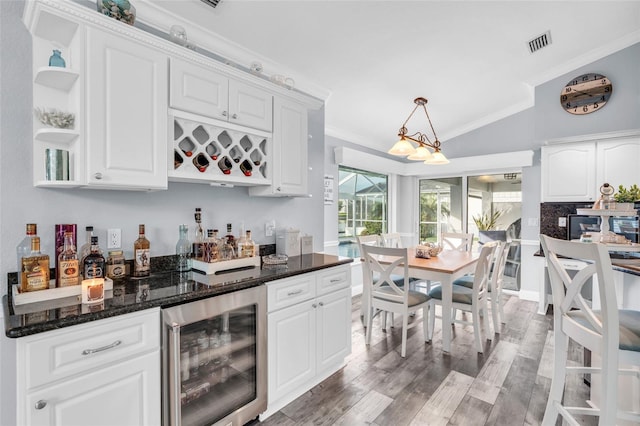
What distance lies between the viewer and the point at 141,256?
1.87m

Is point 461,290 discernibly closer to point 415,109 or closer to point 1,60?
point 415,109

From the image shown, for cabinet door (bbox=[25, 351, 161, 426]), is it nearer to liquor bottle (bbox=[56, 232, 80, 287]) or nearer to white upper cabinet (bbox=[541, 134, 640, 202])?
liquor bottle (bbox=[56, 232, 80, 287])

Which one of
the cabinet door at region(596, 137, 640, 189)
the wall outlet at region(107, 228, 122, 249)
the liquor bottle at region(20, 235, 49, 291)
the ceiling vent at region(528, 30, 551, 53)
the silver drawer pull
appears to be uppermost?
the ceiling vent at region(528, 30, 551, 53)

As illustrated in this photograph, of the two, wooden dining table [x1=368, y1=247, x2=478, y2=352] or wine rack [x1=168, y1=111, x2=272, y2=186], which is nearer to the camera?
wine rack [x1=168, y1=111, x2=272, y2=186]

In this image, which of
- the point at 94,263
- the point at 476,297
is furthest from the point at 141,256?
the point at 476,297

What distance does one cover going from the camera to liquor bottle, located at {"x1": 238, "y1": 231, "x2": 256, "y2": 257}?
224 cm

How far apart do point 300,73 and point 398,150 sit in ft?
3.91

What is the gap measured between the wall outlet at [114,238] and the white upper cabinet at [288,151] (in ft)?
3.22

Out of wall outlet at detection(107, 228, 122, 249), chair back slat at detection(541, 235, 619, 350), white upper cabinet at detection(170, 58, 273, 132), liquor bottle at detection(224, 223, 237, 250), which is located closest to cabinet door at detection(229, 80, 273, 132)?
white upper cabinet at detection(170, 58, 273, 132)

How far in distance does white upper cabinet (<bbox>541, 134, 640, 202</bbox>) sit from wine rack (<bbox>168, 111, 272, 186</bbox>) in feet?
11.6

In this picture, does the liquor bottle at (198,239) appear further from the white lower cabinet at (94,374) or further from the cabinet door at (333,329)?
the cabinet door at (333,329)

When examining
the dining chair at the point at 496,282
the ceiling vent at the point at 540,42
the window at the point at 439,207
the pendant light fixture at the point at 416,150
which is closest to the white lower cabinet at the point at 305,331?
the pendant light fixture at the point at 416,150

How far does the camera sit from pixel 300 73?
3.00 meters

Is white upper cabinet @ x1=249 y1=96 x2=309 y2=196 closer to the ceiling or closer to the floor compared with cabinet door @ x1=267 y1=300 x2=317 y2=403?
closer to the ceiling
